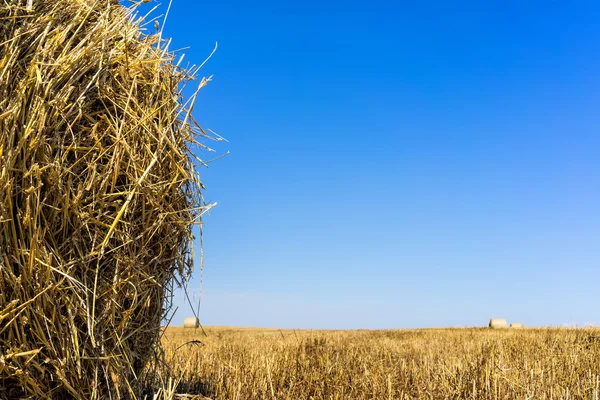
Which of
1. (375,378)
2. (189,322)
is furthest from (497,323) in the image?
(375,378)

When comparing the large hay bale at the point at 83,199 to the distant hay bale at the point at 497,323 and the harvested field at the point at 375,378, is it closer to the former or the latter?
the harvested field at the point at 375,378

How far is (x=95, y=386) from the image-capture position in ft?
10.6

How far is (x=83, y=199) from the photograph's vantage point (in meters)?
3.17

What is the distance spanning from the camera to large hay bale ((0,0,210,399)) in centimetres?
292

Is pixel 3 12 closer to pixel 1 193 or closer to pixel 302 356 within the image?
pixel 1 193

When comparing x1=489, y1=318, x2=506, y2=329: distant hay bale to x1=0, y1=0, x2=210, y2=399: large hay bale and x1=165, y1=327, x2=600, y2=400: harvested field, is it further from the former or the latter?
x1=0, y1=0, x2=210, y2=399: large hay bale

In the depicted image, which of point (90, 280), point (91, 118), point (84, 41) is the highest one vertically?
point (84, 41)

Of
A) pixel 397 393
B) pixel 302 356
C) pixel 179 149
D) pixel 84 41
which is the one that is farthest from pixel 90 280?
pixel 302 356

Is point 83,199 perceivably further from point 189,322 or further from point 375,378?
point 189,322

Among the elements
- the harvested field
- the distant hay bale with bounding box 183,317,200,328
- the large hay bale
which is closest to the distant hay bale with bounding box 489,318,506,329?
the distant hay bale with bounding box 183,317,200,328

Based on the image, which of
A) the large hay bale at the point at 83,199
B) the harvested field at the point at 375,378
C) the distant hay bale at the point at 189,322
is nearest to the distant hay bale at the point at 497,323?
the distant hay bale at the point at 189,322

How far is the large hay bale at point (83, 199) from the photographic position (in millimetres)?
2916

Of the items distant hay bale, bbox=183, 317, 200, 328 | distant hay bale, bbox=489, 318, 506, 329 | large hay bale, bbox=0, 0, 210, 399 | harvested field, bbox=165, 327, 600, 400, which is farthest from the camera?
distant hay bale, bbox=489, 318, 506, 329

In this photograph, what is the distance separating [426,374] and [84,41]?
14.3ft
